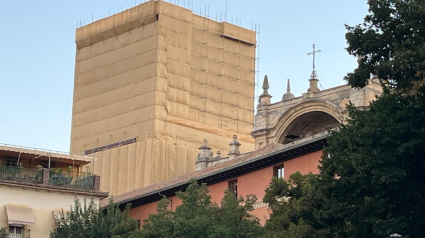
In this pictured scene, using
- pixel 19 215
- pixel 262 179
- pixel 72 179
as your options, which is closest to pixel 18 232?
pixel 19 215

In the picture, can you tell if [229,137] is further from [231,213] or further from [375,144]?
[375,144]

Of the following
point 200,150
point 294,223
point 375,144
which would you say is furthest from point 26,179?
point 200,150

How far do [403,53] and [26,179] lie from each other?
82.3ft

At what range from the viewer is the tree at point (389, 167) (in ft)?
108

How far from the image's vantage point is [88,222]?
5019 centimetres

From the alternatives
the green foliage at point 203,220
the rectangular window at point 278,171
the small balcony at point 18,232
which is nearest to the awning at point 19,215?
the small balcony at point 18,232

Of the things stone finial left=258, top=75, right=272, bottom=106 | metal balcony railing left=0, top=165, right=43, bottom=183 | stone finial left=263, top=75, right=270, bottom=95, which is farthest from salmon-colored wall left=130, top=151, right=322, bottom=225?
stone finial left=263, top=75, right=270, bottom=95

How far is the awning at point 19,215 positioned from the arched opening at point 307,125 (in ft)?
88.1

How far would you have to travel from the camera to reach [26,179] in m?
52.5

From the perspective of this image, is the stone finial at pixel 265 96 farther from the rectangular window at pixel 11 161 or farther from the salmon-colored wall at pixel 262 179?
the rectangular window at pixel 11 161

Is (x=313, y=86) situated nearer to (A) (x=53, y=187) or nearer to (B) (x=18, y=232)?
(A) (x=53, y=187)

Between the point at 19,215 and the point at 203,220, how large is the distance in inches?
534

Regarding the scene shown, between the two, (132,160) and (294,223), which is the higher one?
(132,160)

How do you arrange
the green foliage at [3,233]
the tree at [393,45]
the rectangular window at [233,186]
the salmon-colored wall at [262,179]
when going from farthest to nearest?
the rectangular window at [233,186] < the green foliage at [3,233] < the salmon-colored wall at [262,179] < the tree at [393,45]
